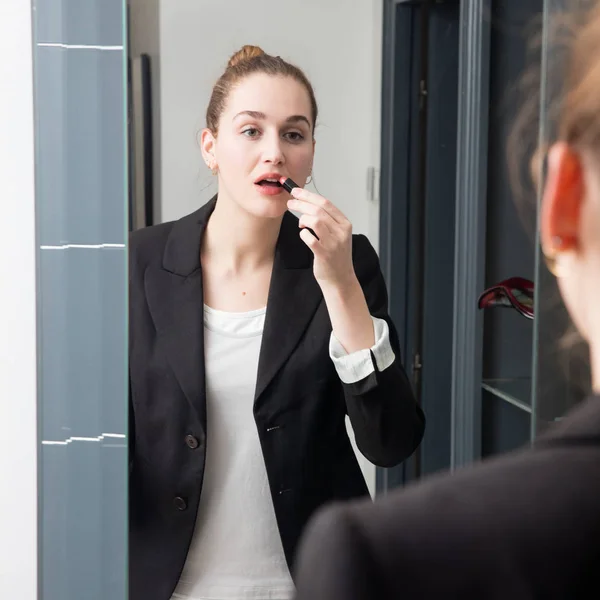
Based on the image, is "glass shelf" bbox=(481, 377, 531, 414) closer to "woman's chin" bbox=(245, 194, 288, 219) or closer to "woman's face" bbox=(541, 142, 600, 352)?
"woman's chin" bbox=(245, 194, 288, 219)

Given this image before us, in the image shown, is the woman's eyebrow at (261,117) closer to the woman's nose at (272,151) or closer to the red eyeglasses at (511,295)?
the woman's nose at (272,151)

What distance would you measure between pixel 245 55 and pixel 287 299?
21 centimetres

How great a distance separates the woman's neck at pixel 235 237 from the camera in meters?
0.72

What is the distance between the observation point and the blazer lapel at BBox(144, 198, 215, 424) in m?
0.68

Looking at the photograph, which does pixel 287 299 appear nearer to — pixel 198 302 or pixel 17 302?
pixel 198 302

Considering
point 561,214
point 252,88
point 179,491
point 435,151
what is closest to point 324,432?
point 179,491

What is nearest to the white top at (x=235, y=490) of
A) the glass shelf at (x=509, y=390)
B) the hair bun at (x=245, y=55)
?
the hair bun at (x=245, y=55)

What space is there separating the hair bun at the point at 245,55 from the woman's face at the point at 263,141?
0.8 inches

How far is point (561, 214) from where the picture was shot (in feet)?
0.83

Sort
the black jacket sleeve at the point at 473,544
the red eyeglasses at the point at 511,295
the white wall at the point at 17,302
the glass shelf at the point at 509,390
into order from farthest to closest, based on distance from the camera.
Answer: the glass shelf at the point at 509,390
the red eyeglasses at the point at 511,295
the white wall at the point at 17,302
the black jacket sleeve at the point at 473,544

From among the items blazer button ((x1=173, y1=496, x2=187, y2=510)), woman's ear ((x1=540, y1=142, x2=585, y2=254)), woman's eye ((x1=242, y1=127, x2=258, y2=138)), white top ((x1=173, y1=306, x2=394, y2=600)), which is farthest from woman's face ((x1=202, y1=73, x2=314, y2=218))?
woman's ear ((x1=540, y1=142, x2=585, y2=254))

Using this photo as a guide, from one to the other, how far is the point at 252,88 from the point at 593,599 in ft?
1.82

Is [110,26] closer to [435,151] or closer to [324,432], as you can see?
[324,432]

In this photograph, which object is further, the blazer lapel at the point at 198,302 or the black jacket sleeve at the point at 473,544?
the blazer lapel at the point at 198,302
